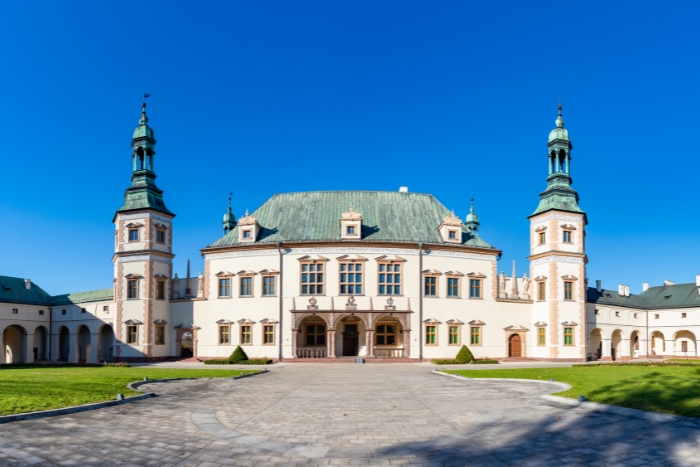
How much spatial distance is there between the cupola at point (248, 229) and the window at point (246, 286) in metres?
3.60

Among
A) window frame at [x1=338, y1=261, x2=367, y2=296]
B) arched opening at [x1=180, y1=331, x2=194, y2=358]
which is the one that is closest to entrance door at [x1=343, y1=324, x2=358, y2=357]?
window frame at [x1=338, y1=261, x2=367, y2=296]

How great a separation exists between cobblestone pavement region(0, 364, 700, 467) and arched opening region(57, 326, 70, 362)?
161 ft

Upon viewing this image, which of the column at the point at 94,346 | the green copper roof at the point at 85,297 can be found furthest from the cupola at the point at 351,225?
the column at the point at 94,346

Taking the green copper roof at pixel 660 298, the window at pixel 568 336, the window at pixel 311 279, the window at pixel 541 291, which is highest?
the window at pixel 311 279

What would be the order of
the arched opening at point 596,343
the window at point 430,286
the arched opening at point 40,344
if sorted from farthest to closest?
the arched opening at point 596,343
the arched opening at point 40,344
the window at point 430,286

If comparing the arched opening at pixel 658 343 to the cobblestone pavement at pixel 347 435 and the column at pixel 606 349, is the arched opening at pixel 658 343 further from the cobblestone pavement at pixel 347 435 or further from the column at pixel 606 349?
the cobblestone pavement at pixel 347 435

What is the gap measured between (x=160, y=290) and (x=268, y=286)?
35.2 feet

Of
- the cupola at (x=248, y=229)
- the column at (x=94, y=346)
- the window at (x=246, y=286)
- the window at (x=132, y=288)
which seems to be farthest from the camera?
the column at (x=94, y=346)

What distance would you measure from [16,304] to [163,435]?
54804 mm

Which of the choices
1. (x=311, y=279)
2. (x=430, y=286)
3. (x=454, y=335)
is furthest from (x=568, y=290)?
(x=311, y=279)

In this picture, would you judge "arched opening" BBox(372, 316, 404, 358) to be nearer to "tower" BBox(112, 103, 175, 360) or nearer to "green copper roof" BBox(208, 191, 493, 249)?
"green copper roof" BBox(208, 191, 493, 249)

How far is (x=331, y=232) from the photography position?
50844 millimetres

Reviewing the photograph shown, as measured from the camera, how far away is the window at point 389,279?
4884 cm

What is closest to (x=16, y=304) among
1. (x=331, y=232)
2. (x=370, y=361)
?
(x=331, y=232)
